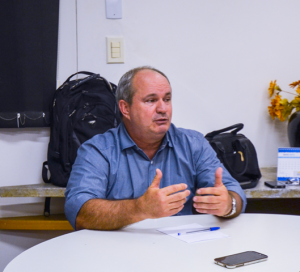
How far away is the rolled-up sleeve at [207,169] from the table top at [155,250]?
274 millimetres

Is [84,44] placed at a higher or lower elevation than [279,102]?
higher

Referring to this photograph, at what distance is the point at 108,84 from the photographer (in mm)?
2207

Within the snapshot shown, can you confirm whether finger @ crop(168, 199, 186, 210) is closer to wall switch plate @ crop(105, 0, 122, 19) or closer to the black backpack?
the black backpack

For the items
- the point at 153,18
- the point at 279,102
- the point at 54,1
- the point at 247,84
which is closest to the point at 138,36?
the point at 153,18

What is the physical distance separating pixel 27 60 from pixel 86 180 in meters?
1.02

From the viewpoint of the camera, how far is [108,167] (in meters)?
1.58

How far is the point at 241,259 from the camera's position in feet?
3.20

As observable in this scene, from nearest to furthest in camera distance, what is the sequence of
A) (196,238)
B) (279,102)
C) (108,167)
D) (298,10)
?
(196,238)
(108,167)
(279,102)
(298,10)

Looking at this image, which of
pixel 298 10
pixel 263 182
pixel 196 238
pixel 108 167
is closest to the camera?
pixel 196 238

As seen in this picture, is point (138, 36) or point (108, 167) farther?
point (138, 36)

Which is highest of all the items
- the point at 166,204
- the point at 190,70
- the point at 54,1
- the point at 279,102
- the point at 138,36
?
the point at 54,1

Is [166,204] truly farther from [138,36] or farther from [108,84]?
[138,36]

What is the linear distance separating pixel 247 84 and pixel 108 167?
123 centimetres

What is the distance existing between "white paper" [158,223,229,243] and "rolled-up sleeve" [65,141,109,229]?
0.32 m
